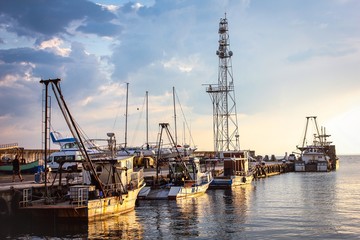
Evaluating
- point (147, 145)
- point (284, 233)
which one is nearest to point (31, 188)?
point (284, 233)

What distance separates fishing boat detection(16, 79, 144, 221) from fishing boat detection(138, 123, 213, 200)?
747cm

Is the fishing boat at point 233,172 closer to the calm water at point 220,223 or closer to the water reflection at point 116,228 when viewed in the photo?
the calm water at point 220,223

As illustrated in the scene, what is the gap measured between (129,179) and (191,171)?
1496 cm

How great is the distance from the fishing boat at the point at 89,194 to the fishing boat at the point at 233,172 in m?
23.5

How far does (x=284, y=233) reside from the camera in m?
27.3

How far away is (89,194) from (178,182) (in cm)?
1858

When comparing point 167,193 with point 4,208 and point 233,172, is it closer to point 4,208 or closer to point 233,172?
point 4,208

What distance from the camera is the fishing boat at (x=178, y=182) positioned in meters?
45.6

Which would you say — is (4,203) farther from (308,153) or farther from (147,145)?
(308,153)

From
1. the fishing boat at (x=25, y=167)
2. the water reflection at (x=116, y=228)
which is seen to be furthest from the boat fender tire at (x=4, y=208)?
the fishing boat at (x=25, y=167)

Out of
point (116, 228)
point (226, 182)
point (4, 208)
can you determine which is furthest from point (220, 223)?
point (226, 182)

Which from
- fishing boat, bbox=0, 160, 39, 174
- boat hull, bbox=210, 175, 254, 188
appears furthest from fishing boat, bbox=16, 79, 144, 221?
boat hull, bbox=210, 175, 254, 188

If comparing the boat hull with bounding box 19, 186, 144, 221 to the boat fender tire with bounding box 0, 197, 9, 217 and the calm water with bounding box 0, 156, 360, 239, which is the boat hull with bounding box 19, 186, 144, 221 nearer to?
the calm water with bounding box 0, 156, 360, 239

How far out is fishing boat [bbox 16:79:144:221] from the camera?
1117 inches
